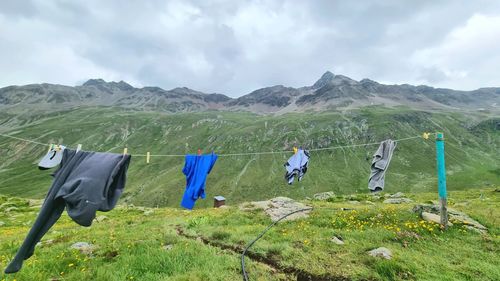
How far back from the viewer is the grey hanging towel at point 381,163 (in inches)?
758

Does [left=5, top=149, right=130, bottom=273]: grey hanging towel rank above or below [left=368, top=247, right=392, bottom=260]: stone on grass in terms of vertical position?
above

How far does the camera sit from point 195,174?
17.5 m

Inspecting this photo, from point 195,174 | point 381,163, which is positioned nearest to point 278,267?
point 195,174

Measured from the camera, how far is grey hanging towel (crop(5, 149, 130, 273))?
7613mm

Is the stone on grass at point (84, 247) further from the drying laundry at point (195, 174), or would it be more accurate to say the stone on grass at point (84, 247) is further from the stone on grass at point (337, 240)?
the stone on grass at point (337, 240)

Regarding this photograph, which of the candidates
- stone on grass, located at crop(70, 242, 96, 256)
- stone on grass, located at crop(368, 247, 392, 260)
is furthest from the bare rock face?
stone on grass, located at crop(70, 242, 96, 256)

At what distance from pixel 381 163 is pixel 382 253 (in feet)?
31.0

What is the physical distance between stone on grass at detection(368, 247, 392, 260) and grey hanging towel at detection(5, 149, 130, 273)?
9201 mm

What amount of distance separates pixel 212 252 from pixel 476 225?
13.0 meters

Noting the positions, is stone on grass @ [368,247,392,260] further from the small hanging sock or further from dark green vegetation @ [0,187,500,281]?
the small hanging sock

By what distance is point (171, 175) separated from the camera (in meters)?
194

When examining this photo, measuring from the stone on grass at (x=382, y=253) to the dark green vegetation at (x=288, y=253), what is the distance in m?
0.25

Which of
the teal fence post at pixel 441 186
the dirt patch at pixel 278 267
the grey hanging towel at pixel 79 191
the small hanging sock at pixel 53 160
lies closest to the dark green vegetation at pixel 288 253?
the dirt patch at pixel 278 267

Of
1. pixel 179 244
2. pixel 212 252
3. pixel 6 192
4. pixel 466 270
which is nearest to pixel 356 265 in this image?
pixel 466 270
